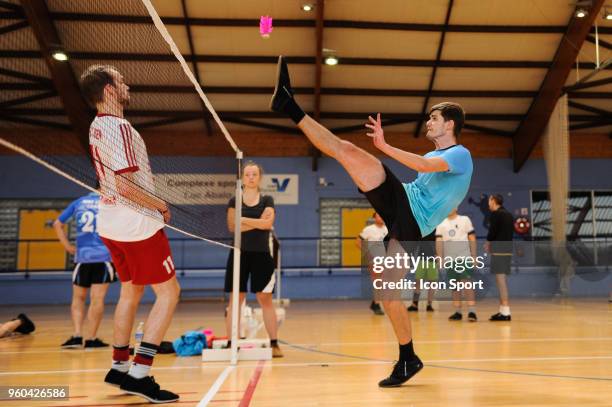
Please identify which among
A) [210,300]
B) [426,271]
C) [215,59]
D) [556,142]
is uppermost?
[215,59]

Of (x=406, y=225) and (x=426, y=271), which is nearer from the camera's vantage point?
(x=406, y=225)

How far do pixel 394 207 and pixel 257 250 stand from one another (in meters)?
1.81

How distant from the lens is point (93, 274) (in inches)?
226

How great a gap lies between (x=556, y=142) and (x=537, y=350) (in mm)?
10321

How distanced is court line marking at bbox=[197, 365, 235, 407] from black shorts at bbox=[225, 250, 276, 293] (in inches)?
29.9

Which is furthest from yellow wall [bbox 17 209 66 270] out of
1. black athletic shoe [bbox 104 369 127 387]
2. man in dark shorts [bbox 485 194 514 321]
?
black athletic shoe [bbox 104 369 127 387]

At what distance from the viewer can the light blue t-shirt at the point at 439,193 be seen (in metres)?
3.45

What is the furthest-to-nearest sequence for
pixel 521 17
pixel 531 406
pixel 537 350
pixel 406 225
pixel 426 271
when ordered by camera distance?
pixel 521 17 → pixel 426 271 → pixel 537 350 → pixel 406 225 → pixel 531 406

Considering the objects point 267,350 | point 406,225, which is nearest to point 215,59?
point 267,350

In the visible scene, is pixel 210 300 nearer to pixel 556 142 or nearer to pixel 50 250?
pixel 50 250

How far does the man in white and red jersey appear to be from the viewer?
2.98m

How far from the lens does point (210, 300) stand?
13.9 m

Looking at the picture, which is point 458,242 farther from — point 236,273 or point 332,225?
point 332,225

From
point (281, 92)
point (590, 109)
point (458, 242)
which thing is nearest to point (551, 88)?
point (590, 109)
